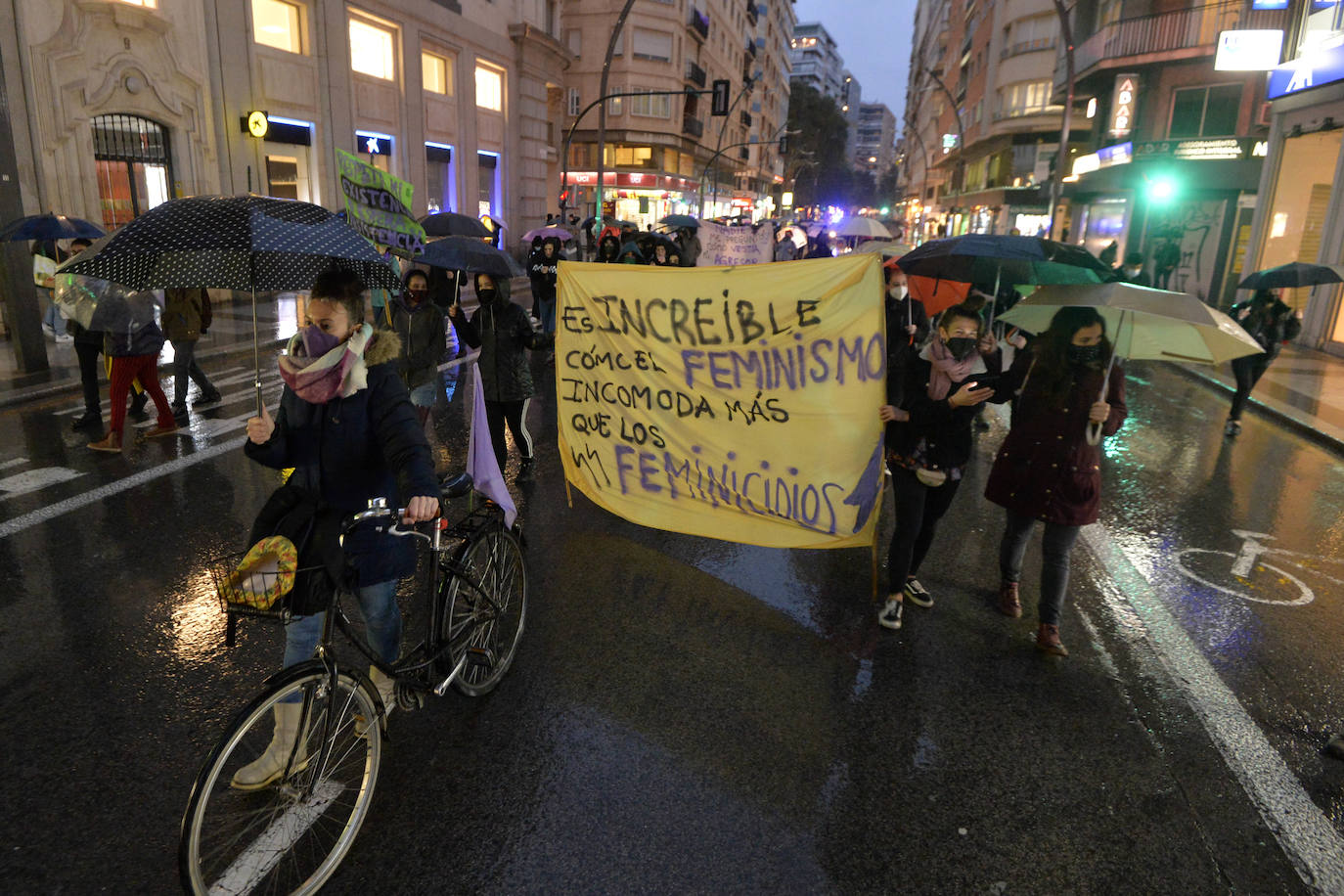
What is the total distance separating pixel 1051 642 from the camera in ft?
15.0

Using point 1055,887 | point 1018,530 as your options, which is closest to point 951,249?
point 1018,530

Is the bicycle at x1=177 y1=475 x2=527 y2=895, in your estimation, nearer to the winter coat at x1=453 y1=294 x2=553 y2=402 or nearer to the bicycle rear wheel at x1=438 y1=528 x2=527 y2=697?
the bicycle rear wheel at x1=438 y1=528 x2=527 y2=697

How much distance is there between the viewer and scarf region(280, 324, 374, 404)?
296cm

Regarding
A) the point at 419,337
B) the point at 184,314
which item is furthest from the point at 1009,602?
the point at 184,314

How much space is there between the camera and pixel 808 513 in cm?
486

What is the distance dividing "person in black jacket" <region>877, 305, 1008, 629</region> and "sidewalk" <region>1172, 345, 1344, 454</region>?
7667mm

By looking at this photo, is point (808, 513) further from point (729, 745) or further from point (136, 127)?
point (136, 127)

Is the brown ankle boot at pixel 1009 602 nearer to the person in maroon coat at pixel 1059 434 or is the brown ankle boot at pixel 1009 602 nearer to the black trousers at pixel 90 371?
the person in maroon coat at pixel 1059 434

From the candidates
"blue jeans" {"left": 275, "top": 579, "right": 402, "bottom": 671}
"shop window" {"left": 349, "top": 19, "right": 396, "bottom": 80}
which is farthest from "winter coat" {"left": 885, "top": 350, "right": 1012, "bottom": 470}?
"shop window" {"left": 349, "top": 19, "right": 396, "bottom": 80}

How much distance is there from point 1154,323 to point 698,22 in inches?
2356

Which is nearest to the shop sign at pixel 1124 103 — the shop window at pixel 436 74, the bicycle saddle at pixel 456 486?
the shop window at pixel 436 74

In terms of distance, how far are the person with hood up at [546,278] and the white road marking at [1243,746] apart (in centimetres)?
886

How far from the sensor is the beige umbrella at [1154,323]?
13.3 ft

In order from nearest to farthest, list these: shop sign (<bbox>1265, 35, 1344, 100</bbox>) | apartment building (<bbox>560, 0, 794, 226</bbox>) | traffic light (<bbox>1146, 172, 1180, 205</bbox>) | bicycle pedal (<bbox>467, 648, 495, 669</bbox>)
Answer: bicycle pedal (<bbox>467, 648, 495, 669</bbox>) → shop sign (<bbox>1265, 35, 1344, 100</bbox>) → traffic light (<bbox>1146, 172, 1180, 205</bbox>) → apartment building (<bbox>560, 0, 794, 226</bbox>)
